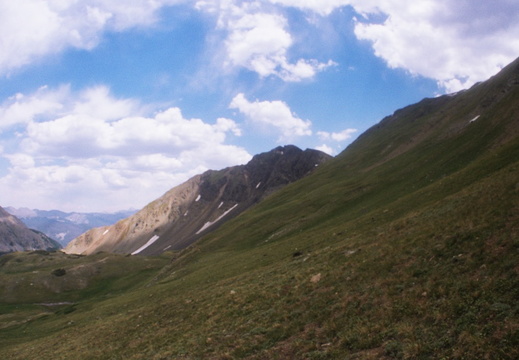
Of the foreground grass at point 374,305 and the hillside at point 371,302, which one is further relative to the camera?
the hillside at point 371,302

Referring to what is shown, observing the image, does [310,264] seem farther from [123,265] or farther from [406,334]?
[123,265]

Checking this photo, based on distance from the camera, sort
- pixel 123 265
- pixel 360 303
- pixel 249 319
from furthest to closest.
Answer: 1. pixel 123 265
2. pixel 249 319
3. pixel 360 303

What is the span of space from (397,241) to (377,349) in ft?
43.7

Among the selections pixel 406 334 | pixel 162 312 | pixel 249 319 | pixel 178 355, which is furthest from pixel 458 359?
pixel 162 312

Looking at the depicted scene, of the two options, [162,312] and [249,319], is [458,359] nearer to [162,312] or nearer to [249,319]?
[249,319]

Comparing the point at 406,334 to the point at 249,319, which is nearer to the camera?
the point at 406,334

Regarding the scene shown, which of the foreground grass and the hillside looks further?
the hillside

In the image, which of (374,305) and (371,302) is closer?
(374,305)

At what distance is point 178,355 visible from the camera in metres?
20.8

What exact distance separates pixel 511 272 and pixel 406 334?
593 centimetres

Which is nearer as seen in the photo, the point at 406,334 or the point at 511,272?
the point at 406,334

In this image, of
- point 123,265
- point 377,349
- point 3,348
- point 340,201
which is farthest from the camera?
point 123,265

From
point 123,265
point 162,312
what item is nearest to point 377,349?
point 162,312

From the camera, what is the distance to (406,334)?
14.2 meters
